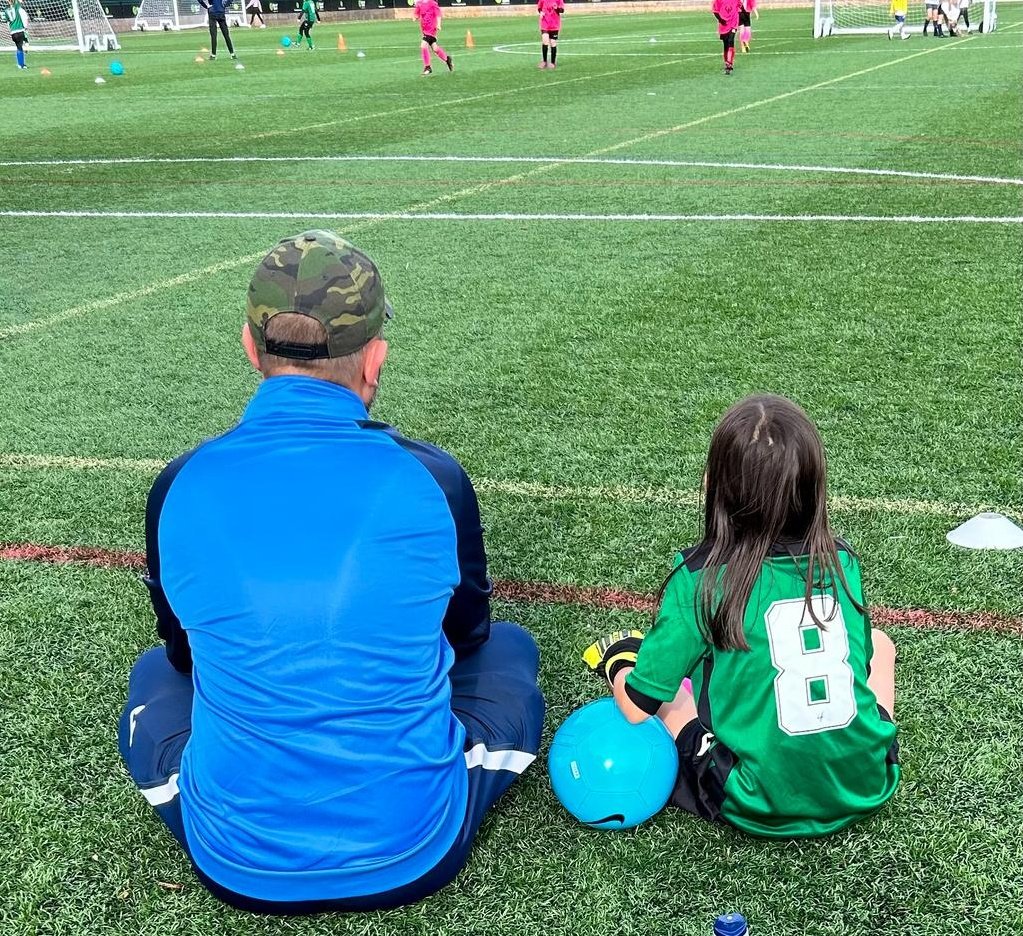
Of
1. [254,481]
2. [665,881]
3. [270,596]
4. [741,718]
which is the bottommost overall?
[665,881]

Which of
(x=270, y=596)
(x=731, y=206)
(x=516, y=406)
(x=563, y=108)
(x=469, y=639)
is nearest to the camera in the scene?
(x=270, y=596)

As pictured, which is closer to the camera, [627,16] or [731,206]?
[731,206]

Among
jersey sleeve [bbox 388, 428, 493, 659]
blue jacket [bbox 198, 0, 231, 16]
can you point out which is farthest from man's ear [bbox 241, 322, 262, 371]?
blue jacket [bbox 198, 0, 231, 16]

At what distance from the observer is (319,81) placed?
23.8 m

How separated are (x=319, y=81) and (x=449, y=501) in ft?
75.5

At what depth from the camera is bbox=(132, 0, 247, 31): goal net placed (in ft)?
164

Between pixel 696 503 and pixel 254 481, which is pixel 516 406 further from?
pixel 254 481

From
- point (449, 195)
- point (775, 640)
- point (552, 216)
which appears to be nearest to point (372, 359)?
point (775, 640)

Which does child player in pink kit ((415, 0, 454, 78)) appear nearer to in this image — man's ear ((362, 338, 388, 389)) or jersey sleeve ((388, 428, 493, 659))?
jersey sleeve ((388, 428, 493, 659))

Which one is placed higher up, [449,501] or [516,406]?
[449,501]

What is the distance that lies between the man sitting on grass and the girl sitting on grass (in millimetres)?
544

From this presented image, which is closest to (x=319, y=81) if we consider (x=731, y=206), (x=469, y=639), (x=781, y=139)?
(x=781, y=139)

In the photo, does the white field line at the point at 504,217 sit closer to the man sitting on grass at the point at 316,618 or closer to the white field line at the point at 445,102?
the white field line at the point at 445,102

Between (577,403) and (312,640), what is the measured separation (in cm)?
331
